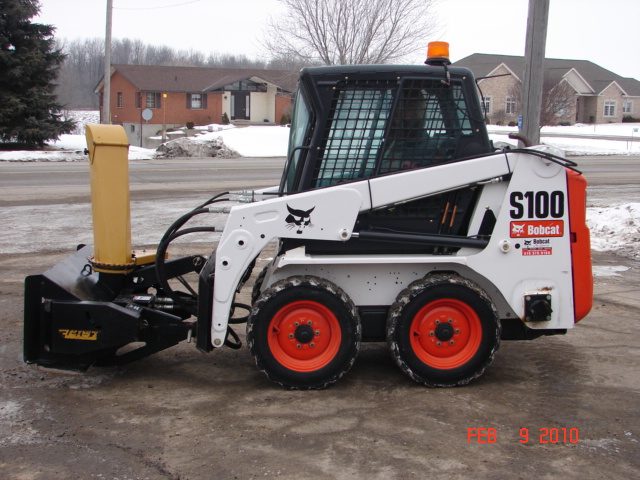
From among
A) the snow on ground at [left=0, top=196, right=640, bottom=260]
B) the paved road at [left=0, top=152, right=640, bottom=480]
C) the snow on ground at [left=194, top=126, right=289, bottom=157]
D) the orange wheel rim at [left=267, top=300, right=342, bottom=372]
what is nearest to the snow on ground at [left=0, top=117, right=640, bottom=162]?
the snow on ground at [left=194, top=126, right=289, bottom=157]

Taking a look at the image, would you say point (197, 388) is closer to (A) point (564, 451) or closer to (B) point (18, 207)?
(A) point (564, 451)

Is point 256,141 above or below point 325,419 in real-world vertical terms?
above

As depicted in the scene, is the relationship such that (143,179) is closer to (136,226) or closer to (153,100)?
(136,226)

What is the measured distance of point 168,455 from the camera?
397cm

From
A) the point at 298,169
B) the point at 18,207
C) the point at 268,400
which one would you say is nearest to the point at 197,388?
the point at 268,400

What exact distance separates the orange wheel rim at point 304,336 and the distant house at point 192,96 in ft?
173

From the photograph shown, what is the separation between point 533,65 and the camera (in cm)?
1026

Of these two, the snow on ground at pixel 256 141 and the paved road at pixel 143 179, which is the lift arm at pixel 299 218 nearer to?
the paved road at pixel 143 179

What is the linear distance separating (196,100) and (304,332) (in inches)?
2189

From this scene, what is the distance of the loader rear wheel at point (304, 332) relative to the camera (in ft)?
15.8

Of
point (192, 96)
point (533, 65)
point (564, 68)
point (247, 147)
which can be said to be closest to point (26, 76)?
point (247, 147)

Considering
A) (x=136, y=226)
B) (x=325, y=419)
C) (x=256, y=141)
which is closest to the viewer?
(x=325, y=419)

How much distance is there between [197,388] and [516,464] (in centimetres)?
219

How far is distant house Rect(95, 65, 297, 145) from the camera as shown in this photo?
57281 millimetres
